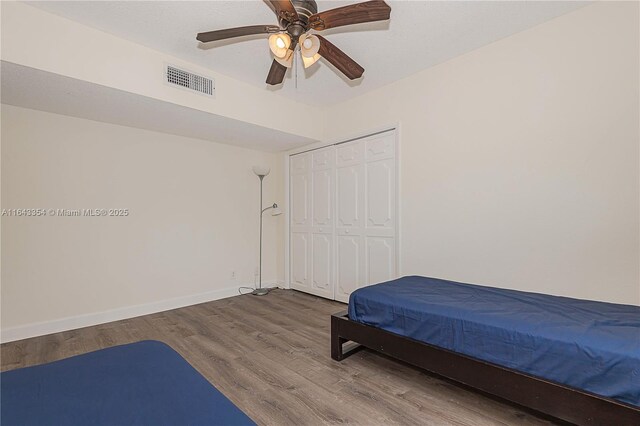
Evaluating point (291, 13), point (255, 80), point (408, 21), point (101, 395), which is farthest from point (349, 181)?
point (101, 395)

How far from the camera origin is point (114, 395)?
101cm

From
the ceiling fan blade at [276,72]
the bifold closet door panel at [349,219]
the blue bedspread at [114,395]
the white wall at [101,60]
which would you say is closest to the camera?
the blue bedspread at [114,395]

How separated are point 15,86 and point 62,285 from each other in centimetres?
195

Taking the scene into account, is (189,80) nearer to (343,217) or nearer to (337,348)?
(343,217)

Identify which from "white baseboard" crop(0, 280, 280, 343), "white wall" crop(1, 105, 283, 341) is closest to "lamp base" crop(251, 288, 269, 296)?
"white wall" crop(1, 105, 283, 341)

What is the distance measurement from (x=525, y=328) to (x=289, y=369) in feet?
5.24

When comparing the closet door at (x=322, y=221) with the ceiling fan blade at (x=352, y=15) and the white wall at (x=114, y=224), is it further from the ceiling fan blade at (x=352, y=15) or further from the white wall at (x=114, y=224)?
the ceiling fan blade at (x=352, y=15)

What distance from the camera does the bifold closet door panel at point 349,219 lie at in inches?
150

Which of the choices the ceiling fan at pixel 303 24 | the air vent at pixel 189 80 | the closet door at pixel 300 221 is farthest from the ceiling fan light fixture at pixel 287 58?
the closet door at pixel 300 221

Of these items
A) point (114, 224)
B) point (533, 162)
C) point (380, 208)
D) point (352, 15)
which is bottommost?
point (114, 224)

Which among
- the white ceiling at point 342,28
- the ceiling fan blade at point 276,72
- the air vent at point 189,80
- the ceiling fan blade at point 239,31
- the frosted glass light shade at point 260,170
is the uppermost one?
the white ceiling at point 342,28

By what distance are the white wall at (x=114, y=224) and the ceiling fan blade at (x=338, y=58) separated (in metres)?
2.64

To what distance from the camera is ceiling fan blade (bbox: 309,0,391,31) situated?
1.72 m

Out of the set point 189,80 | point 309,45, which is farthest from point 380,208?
point 189,80
